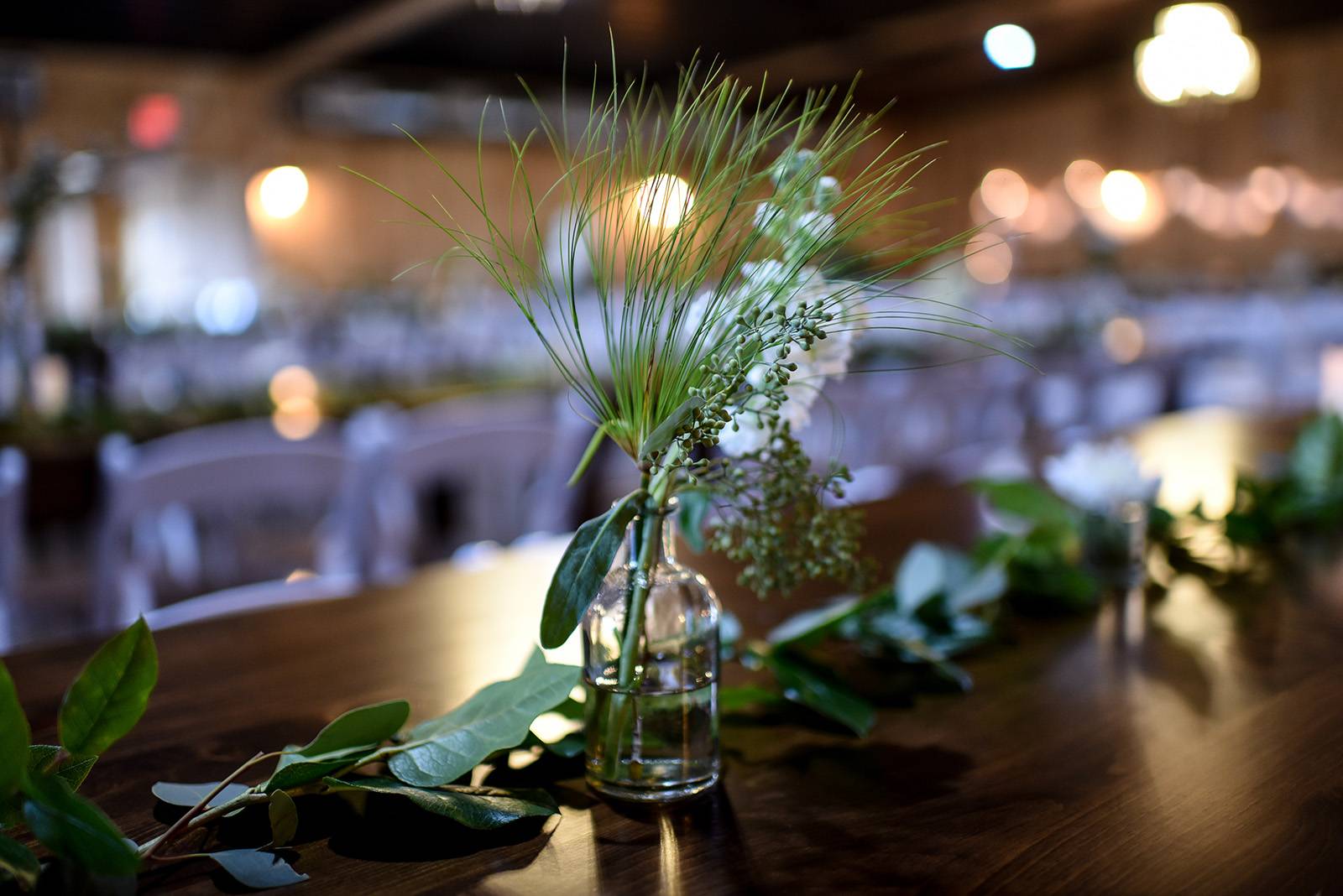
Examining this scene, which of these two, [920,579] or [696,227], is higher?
[696,227]

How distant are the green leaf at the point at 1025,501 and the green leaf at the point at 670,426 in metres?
0.72

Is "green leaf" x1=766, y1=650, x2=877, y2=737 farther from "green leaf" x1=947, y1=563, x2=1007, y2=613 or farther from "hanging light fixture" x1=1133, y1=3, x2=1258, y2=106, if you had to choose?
"hanging light fixture" x1=1133, y1=3, x2=1258, y2=106

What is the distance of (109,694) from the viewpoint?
617 mm

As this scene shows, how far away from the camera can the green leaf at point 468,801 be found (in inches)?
26.5

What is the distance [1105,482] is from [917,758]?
0.58 m

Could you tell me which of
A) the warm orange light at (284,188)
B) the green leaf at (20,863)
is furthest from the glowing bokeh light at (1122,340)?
the green leaf at (20,863)

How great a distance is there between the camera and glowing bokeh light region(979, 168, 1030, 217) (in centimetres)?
1414

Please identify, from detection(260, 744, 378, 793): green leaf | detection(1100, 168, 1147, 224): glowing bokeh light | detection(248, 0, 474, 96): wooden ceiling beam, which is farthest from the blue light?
detection(1100, 168, 1147, 224): glowing bokeh light

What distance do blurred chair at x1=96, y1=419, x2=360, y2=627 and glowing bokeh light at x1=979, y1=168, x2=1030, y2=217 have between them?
12.6 metres

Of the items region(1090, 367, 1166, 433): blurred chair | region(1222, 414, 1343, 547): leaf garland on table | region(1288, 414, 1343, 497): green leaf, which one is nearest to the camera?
region(1222, 414, 1343, 547): leaf garland on table

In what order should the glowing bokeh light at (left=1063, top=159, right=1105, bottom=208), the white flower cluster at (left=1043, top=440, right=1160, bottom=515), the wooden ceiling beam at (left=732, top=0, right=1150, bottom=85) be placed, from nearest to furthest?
the white flower cluster at (left=1043, top=440, right=1160, bottom=515) → the wooden ceiling beam at (left=732, top=0, right=1150, bottom=85) → the glowing bokeh light at (left=1063, top=159, right=1105, bottom=208)

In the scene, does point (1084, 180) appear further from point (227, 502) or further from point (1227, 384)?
point (227, 502)

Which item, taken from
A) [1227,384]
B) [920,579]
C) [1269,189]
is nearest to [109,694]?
[920,579]

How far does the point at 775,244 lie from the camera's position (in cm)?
75
